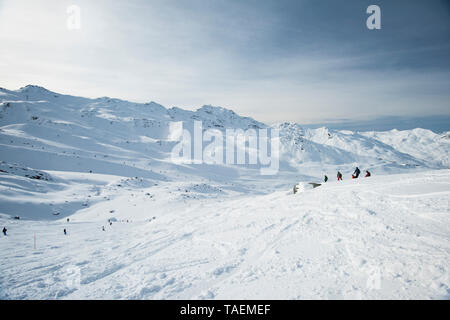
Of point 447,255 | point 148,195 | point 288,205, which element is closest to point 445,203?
point 447,255

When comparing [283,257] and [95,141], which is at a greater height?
[95,141]

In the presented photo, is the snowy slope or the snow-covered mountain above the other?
the snow-covered mountain

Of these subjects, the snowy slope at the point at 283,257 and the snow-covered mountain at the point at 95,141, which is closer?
the snowy slope at the point at 283,257

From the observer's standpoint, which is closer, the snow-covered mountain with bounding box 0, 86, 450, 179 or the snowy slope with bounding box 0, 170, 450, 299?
the snowy slope with bounding box 0, 170, 450, 299

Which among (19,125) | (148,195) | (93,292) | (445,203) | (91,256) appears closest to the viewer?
(93,292)

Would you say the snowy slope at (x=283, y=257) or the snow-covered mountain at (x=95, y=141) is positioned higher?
the snow-covered mountain at (x=95, y=141)

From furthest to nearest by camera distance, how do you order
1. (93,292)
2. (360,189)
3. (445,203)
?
(360,189) → (445,203) → (93,292)

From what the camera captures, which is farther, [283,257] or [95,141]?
[95,141]

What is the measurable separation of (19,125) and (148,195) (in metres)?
98.5

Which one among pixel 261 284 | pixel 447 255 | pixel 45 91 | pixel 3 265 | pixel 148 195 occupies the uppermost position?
pixel 45 91

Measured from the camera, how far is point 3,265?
10445 mm
